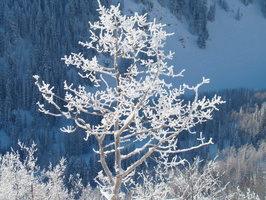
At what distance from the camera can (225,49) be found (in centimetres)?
17500

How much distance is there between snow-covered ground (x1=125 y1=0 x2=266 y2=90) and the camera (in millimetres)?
159500

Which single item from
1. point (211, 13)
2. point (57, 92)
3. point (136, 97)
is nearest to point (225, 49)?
point (211, 13)

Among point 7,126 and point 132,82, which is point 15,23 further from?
point 132,82

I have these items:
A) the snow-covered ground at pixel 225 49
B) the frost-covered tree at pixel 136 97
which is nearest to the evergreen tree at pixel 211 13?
the snow-covered ground at pixel 225 49

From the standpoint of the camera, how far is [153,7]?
169750mm

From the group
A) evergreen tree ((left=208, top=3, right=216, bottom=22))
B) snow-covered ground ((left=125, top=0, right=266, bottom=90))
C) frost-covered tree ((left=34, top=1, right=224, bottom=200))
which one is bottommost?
frost-covered tree ((left=34, top=1, right=224, bottom=200))

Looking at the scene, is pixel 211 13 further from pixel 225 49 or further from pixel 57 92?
pixel 57 92

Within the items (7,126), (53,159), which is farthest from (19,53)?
(53,159)

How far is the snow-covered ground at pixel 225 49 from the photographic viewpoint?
160 metres

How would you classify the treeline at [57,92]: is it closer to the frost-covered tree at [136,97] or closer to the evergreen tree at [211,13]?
the evergreen tree at [211,13]

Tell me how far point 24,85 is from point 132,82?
12584cm

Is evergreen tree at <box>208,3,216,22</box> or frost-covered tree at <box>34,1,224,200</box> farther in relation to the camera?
evergreen tree at <box>208,3,216,22</box>

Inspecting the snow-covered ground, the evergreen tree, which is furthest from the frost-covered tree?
the evergreen tree

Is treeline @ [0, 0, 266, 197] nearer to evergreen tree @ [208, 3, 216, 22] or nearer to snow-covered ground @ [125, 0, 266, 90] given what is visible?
evergreen tree @ [208, 3, 216, 22]
